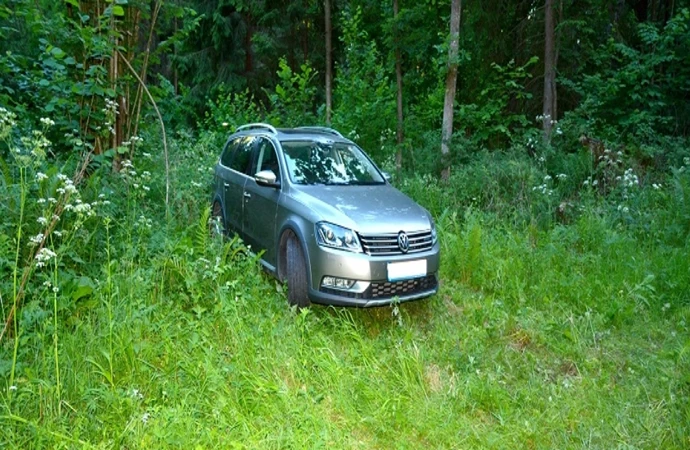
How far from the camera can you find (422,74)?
1253 cm

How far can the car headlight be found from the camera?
441 cm

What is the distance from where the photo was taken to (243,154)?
660 cm

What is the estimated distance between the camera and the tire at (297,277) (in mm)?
4656

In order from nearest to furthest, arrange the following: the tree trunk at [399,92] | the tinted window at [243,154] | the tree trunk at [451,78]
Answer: the tinted window at [243,154] < the tree trunk at [451,78] < the tree trunk at [399,92]

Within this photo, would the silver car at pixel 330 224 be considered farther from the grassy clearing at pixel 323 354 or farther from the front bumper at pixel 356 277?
the grassy clearing at pixel 323 354

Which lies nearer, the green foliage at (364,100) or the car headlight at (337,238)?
the car headlight at (337,238)

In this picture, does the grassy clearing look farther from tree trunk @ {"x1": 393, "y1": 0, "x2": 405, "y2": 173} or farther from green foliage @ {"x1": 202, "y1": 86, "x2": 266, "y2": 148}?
green foliage @ {"x1": 202, "y1": 86, "x2": 266, "y2": 148}

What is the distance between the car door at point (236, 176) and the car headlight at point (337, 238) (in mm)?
2018

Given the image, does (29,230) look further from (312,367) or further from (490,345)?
(490,345)

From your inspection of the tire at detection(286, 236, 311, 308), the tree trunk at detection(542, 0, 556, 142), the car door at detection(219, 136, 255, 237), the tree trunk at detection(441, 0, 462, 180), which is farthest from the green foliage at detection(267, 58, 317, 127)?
the tire at detection(286, 236, 311, 308)

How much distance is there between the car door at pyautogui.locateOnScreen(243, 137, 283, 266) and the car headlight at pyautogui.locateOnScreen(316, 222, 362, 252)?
3.07 ft

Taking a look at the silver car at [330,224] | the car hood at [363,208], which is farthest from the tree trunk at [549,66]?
the car hood at [363,208]

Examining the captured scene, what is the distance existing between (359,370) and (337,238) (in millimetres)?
1214

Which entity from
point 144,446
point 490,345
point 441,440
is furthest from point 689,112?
point 144,446
